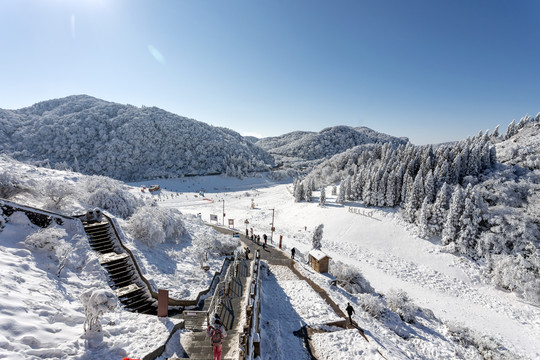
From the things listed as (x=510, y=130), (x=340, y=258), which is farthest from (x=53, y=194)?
(x=510, y=130)

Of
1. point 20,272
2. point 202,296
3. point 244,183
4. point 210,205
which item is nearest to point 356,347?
point 202,296

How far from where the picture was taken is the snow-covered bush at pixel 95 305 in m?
5.67

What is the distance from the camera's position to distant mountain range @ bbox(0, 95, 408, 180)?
8719cm

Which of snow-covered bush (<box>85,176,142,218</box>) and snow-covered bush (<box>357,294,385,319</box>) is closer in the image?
snow-covered bush (<box>357,294,385,319</box>)

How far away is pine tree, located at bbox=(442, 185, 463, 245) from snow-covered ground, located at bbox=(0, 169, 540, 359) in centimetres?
174

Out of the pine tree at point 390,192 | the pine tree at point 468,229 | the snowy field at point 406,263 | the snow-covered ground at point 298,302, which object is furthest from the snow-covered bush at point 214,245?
the pine tree at point 390,192

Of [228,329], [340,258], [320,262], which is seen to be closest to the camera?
[228,329]

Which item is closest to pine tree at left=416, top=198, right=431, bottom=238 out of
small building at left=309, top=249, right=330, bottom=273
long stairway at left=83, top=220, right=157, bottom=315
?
small building at left=309, top=249, right=330, bottom=273

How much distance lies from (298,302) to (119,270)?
9.88 meters

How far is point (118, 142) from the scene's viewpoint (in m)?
96.5

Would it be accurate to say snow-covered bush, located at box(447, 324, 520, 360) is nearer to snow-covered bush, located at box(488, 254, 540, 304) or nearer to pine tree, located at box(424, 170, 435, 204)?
snow-covered bush, located at box(488, 254, 540, 304)

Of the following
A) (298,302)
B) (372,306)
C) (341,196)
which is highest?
(341,196)

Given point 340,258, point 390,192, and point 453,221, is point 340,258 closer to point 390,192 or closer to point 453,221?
point 453,221

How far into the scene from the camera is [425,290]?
23406mm
